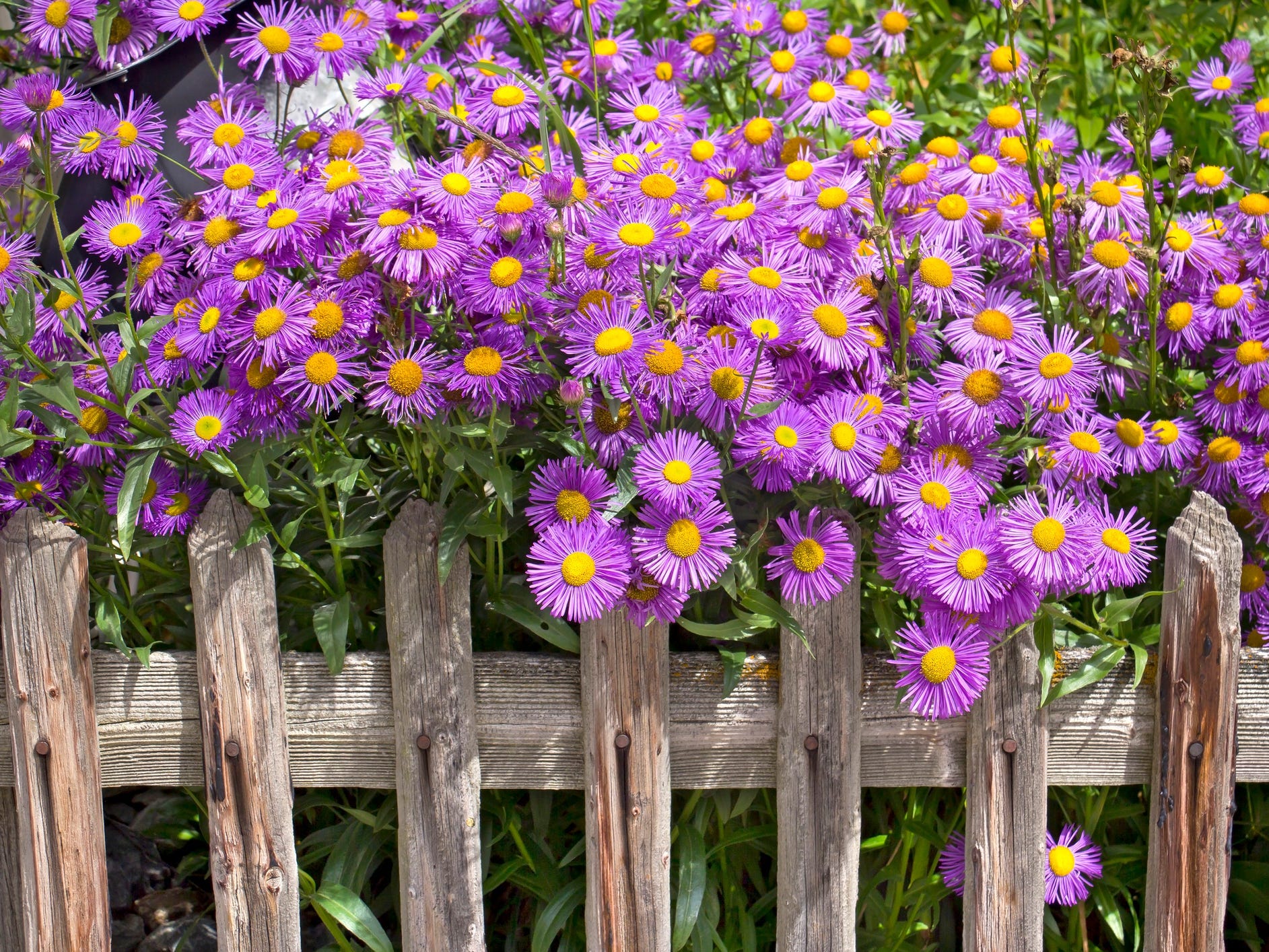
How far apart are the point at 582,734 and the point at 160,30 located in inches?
45.1

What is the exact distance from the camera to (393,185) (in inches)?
57.9

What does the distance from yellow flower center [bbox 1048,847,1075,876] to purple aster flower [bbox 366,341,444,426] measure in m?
1.00

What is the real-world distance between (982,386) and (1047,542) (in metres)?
0.20

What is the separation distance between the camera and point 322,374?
1.35 meters

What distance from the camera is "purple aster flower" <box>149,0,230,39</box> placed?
1706 millimetres

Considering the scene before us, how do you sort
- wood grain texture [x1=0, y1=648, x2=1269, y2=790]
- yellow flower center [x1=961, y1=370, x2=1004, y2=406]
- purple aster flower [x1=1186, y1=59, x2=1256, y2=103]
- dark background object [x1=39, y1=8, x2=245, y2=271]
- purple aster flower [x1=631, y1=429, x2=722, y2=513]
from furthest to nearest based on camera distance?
1. purple aster flower [x1=1186, y1=59, x2=1256, y2=103]
2. dark background object [x1=39, y1=8, x2=245, y2=271]
3. wood grain texture [x1=0, y1=648, x2=1269, y2=790]
4. yellow flower center [x1=961, y1=370, x2=1004, y2=406]
5. purple aster flower [x1=631, y1=429, x2=722, y2=513]

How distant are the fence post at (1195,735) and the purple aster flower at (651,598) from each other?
0.62 metres

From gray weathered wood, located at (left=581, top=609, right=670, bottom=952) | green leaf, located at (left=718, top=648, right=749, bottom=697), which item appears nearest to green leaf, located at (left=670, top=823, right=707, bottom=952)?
gray weathered wood, located at (left=581, top=609, right=670, bottom=952)

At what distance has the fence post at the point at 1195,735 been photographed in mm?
1483

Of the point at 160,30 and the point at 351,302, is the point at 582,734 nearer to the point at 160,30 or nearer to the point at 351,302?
the point at 351,302

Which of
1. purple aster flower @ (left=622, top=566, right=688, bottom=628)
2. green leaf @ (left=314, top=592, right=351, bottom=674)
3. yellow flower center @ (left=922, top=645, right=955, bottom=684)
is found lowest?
yellow flower center @ (left=922, top=645, right=955, bottom=684)

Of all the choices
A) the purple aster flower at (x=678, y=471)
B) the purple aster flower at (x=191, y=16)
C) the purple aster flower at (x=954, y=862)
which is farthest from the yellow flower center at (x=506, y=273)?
the purple aster flower at (x=954, y=862)

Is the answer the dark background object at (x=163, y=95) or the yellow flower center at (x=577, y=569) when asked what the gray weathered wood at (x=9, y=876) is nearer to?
the dark background object at (x=163, y=95)

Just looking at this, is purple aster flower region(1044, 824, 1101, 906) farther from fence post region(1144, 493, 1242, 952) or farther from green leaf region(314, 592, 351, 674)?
green leaf region(314, 592, 351, 674)
